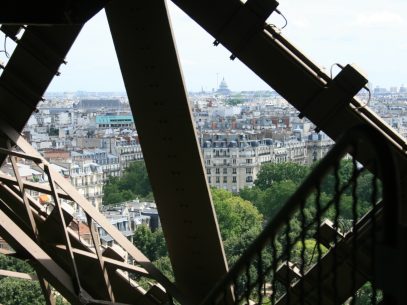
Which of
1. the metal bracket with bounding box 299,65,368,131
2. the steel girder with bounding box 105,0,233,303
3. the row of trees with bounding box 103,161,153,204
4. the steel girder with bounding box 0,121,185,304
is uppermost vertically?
the metal bracket with bounding box 299,65,368,131

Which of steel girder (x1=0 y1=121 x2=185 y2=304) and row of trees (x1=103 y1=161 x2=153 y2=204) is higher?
steel girder (x1=0 y1=121 x2=185 y2=304)

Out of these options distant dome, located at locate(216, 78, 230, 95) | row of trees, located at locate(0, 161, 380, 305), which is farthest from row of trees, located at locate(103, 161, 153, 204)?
distant dome, located at locate(216, 78, 230, 95)

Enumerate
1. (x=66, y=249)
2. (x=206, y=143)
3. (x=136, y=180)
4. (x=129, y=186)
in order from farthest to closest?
1. (x=206, y=143)
2. (x=129, y=186)
3. (x=136, y=180)
4. (x=66, y=249)

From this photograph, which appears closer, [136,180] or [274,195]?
[274,195]

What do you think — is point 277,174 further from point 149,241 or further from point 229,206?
point 149,241

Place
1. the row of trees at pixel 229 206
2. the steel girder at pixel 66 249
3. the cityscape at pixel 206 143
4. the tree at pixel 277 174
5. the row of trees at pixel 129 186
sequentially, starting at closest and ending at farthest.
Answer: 1. the steel girder at pixel 66 249
2. the row of trees at pixel 229 206
3. the tree at pixel 277 174
4. the cityscape at pixel 206 143
5. the row of trees at pixel 129 186

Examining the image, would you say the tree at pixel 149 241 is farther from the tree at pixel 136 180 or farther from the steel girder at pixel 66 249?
the steel girder at pixel 66 249

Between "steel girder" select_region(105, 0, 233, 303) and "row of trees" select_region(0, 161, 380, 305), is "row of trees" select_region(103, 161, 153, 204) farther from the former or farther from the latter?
"steel girder" select_region(105, 0, 233, 303)

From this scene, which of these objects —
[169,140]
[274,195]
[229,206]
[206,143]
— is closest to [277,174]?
[274,195]

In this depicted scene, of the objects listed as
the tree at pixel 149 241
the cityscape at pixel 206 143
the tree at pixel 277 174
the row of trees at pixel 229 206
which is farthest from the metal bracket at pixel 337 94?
the tree at pixel 277 174

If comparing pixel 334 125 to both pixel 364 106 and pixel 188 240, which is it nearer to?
pixel 364 106

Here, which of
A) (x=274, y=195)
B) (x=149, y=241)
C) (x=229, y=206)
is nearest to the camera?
(x=149, y=241)

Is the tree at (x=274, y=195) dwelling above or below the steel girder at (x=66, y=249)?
below

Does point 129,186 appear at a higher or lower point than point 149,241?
lower
